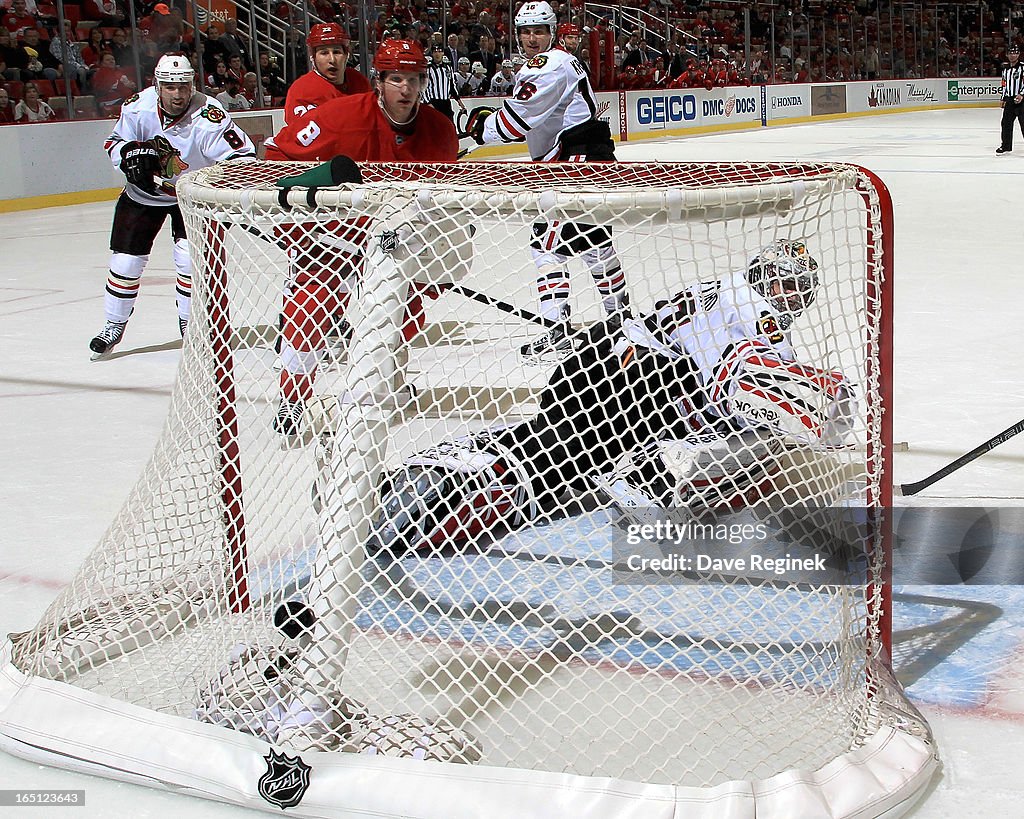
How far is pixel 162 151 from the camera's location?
4383 mm

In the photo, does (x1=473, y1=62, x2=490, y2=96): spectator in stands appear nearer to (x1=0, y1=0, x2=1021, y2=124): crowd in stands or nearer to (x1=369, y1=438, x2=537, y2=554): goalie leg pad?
(x1=0, y1=0, x2=1021, y2=124): crowd in stands

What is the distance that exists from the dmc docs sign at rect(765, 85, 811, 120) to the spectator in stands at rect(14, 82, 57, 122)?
471 inches

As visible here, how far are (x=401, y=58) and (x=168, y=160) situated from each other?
1.66 m

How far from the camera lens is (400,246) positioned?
1.75m

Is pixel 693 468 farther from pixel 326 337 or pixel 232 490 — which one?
pixel 232 490

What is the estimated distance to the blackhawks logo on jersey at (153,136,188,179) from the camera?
438cm

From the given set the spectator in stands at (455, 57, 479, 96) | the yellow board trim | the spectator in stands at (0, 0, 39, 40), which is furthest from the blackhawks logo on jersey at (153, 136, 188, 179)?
the spectator in stands at (455, 57, 479, 96)

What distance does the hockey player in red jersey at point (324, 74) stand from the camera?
3.79 m

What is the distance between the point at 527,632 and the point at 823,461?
53cm

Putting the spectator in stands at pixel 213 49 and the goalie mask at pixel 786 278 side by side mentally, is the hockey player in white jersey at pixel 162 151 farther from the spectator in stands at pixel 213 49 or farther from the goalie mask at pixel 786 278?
the spectator in stands at pixel 213 49

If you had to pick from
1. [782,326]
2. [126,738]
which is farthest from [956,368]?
[126,738]

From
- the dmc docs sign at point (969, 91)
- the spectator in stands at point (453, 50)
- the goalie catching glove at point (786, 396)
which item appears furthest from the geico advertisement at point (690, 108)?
the goalie catching glove at point (786, 396)

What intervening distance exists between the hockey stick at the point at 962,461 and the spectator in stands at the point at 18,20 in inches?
359

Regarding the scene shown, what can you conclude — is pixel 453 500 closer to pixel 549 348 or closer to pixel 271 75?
pixel 549 348
